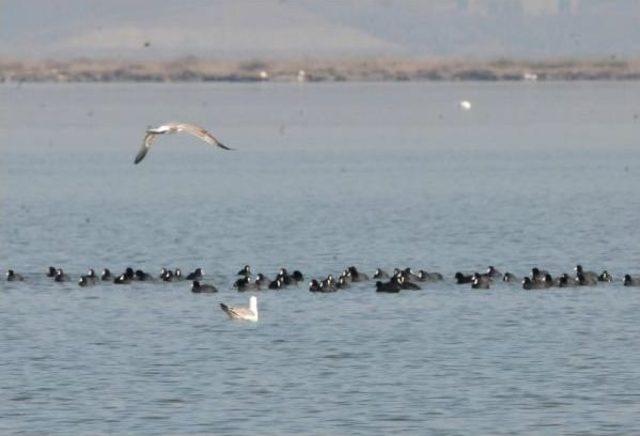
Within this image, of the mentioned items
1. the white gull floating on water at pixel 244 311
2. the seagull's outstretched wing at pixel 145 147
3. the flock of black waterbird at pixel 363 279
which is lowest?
the white gull floating on water at pixel 244 311

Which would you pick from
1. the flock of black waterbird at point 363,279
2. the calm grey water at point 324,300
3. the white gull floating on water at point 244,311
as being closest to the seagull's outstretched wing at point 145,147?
the calm grey water at point 324,300

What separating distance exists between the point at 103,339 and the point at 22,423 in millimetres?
6998

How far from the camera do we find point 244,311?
32.6 meters

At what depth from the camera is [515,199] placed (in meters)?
65.4

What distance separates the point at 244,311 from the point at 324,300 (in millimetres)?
3280

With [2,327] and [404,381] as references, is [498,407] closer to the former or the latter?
[404,381]

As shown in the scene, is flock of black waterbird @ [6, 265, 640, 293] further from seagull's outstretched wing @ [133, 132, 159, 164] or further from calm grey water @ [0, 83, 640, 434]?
seagull's outstretched wing @ [133, 132, 159, 164]

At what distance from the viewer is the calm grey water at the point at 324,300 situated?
84.1 ft

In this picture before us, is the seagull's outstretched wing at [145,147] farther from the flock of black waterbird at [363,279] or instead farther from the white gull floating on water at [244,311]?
the flock of black waterbird at [363,279]

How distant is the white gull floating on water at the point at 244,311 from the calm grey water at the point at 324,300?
1.11 feet

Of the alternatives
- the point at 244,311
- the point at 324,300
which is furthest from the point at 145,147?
the point at 324,300

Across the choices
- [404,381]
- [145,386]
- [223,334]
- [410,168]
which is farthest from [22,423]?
[410,168]

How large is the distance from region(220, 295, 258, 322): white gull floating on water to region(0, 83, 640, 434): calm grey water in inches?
13.3

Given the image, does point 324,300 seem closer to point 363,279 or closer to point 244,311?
point 363,279
